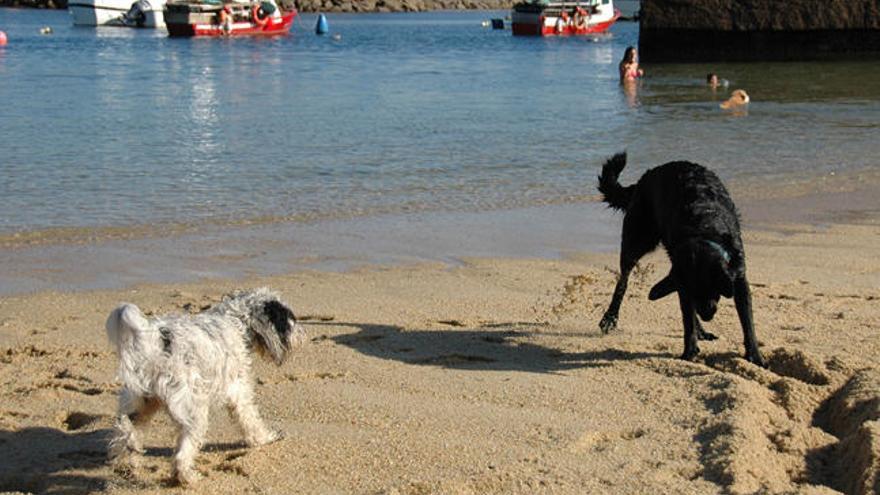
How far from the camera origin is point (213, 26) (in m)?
60.2

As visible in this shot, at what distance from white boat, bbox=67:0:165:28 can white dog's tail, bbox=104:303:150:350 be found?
70.3 m

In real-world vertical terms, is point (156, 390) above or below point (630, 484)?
above

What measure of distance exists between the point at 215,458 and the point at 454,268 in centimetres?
435

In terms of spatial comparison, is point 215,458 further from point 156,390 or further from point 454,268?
point 454,268

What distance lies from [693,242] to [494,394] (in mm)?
1518

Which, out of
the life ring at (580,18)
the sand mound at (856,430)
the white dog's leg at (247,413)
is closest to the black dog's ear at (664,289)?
the sand mound at (856,430)

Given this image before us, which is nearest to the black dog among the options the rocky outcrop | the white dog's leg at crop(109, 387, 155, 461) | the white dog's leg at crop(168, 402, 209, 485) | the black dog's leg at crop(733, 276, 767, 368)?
the black dog's leg at crop(733, 276, 767, 368)

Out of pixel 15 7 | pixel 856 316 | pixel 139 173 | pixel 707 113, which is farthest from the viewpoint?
pixel 15 7

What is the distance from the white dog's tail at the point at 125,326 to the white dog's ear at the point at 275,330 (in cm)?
67

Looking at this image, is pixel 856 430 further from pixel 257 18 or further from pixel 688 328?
pixel 257 18

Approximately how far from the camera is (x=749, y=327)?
6.55 metres

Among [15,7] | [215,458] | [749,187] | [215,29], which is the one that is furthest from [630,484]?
[15,7]

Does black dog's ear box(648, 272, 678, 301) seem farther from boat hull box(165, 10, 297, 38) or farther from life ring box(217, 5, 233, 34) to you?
life ring box(217, 5, 233, 34)

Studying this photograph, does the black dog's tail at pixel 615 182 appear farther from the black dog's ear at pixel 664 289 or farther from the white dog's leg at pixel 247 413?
the white dog's leg at pixel 247 413
